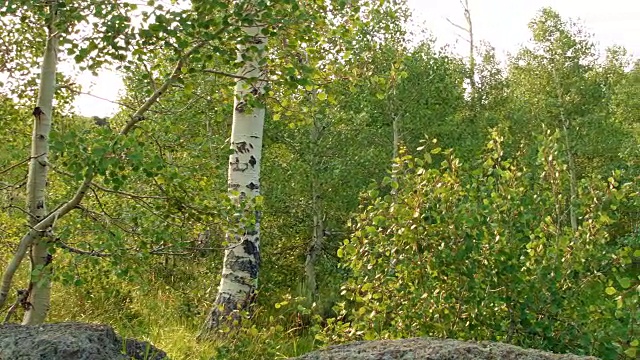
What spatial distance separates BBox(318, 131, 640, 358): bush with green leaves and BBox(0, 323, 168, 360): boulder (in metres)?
1.88

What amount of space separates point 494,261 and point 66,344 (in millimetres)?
2892

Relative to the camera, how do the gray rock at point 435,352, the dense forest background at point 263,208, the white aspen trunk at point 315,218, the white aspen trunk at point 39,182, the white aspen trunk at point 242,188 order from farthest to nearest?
the white aspen trunk at point 315,218
the white aspen trunk at point 242,188
the white aspen trunk at point 39,182
the dense forest background at point 263,208
the gray rock at point 435,352

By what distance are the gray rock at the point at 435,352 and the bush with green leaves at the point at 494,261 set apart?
1386 mm

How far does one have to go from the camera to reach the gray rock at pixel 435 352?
3.01 meters

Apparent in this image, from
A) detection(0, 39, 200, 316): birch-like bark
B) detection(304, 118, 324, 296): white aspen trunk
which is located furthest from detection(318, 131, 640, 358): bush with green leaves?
detection(304, 118, 324, 296): white aspen trunk

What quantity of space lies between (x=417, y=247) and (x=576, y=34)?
2395 centimetres

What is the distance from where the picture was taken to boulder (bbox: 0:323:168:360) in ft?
10.8

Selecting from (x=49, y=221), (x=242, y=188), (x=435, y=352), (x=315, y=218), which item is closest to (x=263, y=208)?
(x=49, y=221)

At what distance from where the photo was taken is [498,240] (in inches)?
182

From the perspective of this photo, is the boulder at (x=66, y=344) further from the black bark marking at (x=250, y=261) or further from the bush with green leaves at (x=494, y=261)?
the black bark marking at (x=250, y=261)

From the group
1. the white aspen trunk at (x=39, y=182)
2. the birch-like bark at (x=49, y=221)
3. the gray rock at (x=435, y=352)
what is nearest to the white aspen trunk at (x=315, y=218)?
the white aspen trunk at (x=39, y=182)

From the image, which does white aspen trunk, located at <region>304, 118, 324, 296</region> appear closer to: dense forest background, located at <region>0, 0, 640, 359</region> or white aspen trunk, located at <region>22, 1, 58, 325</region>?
dense forest background, located at <region>0, 0, 640, 359</region>

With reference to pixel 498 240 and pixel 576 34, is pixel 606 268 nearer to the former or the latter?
pixel 498 240

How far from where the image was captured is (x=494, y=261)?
183 inches
